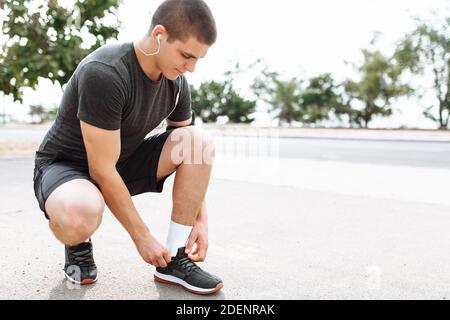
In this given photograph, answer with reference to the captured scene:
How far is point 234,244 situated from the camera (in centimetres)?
308

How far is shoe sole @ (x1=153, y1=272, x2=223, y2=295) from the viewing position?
2.20 metres

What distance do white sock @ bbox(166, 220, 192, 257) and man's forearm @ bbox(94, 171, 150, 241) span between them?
0.95ft

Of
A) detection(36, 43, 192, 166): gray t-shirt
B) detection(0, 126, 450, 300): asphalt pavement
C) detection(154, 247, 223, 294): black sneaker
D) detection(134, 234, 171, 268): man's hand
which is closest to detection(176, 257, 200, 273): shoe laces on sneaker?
detection(154, 247, 223, 294): black sneaker

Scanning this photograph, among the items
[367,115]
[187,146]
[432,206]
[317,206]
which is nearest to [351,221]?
[317,206]

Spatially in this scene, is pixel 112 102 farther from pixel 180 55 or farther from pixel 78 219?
pixel 78 219

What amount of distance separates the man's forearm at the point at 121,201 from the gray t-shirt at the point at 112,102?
213mm

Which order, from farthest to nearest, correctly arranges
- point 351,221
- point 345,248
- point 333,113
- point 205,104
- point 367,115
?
point 205,104 < point 333,113 < point 367,115 < point 351,221 < point 345,248

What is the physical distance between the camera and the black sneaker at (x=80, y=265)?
230cm

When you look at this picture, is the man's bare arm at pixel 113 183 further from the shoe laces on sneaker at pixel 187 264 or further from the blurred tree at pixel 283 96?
the blurred tree at pixel 283 96

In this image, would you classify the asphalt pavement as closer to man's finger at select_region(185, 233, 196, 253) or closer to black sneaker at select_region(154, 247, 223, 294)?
black sneaker at select_region(154, 247, 223, 294)

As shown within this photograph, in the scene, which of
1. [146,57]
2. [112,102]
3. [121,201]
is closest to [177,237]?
[121,201]

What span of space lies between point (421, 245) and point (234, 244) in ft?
3.77

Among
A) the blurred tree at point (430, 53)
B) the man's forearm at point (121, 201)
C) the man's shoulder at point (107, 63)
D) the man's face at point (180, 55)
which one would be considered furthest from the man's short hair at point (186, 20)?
the blurred tree at point (430, 53)

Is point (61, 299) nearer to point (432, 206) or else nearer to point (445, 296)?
point (445, 296)
